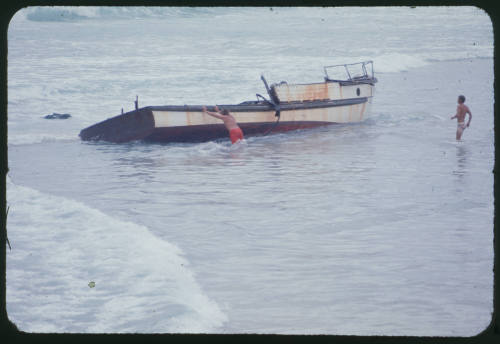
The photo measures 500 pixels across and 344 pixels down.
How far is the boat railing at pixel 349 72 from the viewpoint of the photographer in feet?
46.7

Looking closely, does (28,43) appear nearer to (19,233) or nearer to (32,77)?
(32,77)

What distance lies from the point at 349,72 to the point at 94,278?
895 cm

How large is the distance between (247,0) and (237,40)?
12.6ft

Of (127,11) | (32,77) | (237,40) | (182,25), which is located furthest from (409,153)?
(32,77)

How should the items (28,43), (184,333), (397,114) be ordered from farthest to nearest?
(397,114), (28,43), (184,333)

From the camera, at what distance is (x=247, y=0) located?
7785 mm

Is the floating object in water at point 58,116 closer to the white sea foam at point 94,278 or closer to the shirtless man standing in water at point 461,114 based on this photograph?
the white sea foam at point 94,278

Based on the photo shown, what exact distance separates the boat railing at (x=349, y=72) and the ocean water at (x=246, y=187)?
32cm

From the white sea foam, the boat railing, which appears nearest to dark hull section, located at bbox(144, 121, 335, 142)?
the boat railing

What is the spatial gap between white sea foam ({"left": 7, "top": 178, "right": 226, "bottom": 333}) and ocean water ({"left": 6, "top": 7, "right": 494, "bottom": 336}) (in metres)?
0.02

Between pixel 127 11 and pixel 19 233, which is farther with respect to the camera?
pixel 127 11

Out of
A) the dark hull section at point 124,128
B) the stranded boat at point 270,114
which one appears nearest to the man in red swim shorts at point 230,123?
the stranded boat at point 270,114

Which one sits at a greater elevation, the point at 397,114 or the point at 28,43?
the point at 28,43

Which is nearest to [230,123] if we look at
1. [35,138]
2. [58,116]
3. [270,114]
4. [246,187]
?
[270,114]
